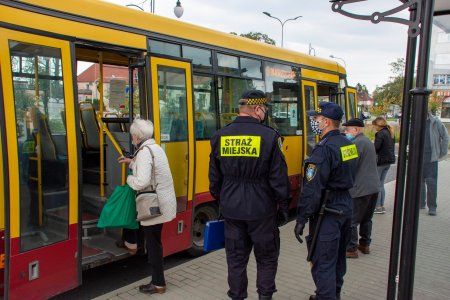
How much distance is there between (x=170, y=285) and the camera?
462 centimetres

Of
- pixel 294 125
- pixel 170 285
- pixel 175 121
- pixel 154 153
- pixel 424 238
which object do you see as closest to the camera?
pixel 154 153

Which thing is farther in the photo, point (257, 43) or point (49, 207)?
point (257, 43)

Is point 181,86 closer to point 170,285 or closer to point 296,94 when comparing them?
point 170,285

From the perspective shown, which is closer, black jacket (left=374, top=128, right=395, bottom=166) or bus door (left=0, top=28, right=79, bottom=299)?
bus door (left=0, top=28, right=79, bottom=299)

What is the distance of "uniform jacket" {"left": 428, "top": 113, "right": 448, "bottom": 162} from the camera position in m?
7.95

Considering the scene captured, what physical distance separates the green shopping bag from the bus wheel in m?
1.43

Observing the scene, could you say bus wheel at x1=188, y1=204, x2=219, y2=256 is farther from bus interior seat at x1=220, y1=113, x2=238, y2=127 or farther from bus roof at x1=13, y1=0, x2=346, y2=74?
bus roof at x1=13, y1=0, x2=346, y2=74

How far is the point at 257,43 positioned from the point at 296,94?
1.53m

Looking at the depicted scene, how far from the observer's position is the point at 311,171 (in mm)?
3584

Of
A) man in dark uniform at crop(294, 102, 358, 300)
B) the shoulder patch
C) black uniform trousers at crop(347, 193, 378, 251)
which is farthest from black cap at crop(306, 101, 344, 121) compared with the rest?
black uniform trousers at crop(347, 193, 378, 251)

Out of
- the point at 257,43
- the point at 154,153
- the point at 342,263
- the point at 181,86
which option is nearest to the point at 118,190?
the point at 154,153

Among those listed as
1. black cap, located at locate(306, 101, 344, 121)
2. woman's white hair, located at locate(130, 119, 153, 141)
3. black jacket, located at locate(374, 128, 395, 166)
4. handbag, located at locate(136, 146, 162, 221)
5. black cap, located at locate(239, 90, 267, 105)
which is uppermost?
black cap, located at locate(239, 90, 267, 105)

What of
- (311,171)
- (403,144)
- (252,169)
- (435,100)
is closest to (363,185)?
(311,171)

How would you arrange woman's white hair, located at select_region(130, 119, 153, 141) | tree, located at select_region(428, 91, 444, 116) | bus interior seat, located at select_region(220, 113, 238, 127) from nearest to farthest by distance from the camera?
woman's white hair, located at select_region(130, 119, 153, 141) → bus interior seat, located at select_region(220, 113, 238, 127) → tree, located at select_region(428, 91, 444, 116)
